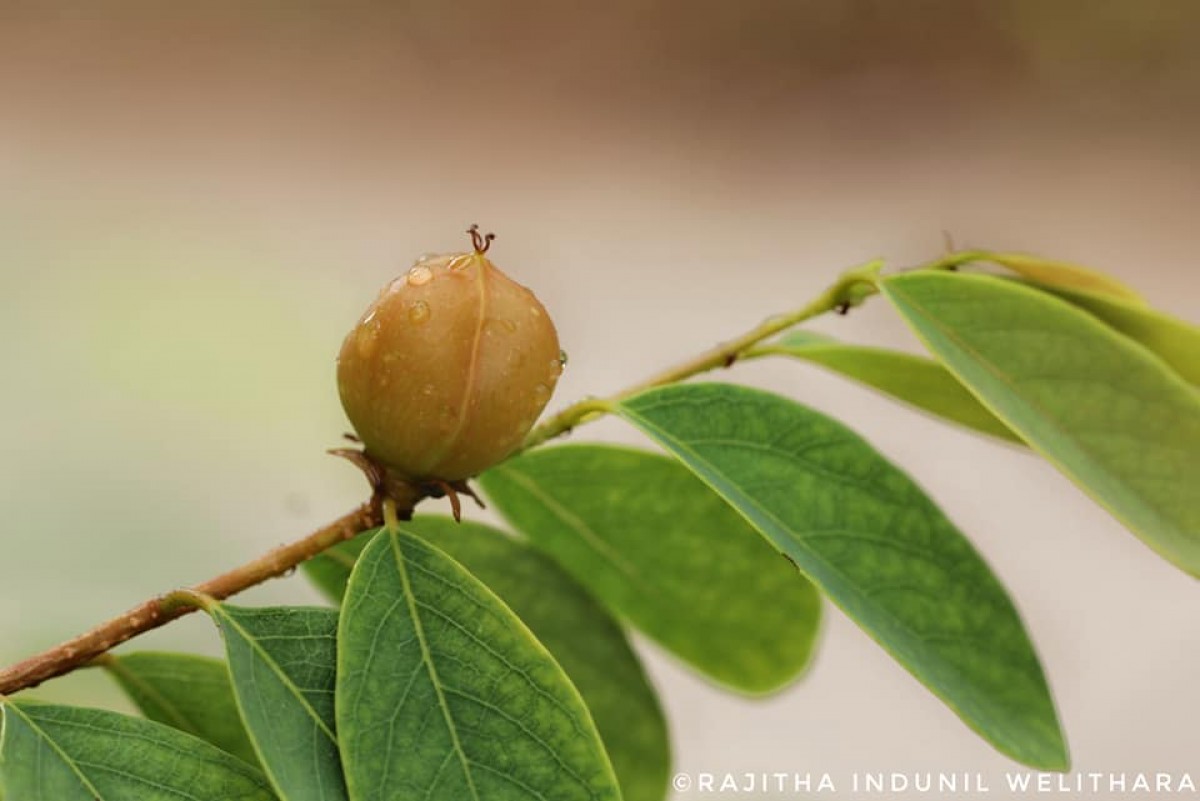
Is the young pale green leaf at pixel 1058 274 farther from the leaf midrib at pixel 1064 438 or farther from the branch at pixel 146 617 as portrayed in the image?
the branch at pixel 146 617

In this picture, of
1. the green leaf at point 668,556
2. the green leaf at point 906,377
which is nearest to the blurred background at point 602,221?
the green leaf at point 668,556

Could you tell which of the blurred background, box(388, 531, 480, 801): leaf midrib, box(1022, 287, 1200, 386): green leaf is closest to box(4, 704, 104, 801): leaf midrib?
box(388, 531, 480, 801): leaf midrib

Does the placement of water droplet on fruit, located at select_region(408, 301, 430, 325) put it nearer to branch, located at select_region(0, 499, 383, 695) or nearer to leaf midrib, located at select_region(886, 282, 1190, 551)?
branch, located at select_region(0, 499, 383, 695)

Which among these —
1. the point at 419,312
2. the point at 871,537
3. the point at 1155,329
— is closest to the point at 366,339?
the point at 419,312

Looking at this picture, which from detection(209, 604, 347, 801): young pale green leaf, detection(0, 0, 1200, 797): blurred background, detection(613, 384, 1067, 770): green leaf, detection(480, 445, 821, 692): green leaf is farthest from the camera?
detection(0, 0, 1200, 797): blurred background

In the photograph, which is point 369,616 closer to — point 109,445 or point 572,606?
point 572,606

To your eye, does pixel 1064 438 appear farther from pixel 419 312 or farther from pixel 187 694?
pixel 187 694

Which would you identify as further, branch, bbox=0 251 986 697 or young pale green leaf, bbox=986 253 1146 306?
young pale green leaf, bbox=986 253 1146 306
